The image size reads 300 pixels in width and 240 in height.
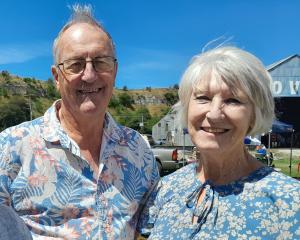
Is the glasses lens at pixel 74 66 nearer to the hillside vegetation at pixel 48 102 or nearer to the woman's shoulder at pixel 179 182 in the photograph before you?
the woman's shoulder at pixel 179 182

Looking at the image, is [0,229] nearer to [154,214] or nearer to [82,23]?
[154,214]

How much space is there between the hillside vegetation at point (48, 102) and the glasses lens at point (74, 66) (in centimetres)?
6969

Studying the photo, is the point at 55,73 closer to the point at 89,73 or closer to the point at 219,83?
the point at 89,73

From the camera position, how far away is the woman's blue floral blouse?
6.79 ft

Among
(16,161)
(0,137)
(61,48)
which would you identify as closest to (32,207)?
(16,161)

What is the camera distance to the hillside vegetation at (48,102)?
81.1 metres

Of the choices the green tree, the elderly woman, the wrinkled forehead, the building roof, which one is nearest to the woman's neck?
the elderly woman

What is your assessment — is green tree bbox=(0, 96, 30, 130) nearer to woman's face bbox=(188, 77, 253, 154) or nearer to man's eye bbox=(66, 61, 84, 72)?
man's eye bbox=(66, 61, 84, 72)

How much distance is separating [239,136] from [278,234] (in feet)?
1.77

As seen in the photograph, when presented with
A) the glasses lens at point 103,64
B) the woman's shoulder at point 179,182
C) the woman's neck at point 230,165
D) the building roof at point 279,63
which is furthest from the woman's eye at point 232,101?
the building roof at point 279,63

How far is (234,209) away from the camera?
2.23m

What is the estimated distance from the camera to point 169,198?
8.51 feet

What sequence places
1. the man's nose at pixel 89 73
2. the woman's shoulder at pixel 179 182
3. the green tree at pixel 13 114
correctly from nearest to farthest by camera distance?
the woman's shoulder at pixel 179 182 < the man's nose at pixel 89 73 < the green tree at pixel 13 114

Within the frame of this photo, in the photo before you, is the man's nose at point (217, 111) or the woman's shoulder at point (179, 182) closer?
the man's nose at point (217, 111)
